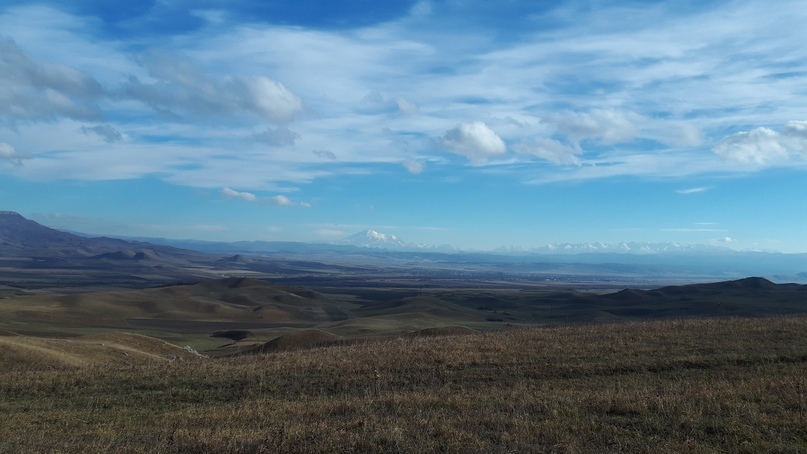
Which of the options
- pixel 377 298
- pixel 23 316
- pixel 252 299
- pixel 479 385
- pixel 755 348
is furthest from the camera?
pixel 377 298

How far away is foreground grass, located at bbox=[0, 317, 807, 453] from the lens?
8.57m

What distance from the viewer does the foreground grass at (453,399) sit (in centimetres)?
857

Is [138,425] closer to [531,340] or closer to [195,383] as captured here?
[195,383]

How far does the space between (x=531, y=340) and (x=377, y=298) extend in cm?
11682

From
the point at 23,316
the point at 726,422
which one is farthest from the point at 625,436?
the point at 23,316

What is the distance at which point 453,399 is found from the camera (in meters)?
12.2

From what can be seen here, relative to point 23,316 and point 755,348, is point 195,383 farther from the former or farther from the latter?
point 23,316

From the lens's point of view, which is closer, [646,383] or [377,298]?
[646,383]

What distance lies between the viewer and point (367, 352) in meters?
20.5

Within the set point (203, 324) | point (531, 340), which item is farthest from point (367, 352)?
point (203, 324)

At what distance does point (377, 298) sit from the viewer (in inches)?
5423

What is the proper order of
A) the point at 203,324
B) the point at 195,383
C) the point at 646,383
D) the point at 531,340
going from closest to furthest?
1. the point at 646,383
2. the point at 195,383
3. the point at 531,340
4. the point at 203,324

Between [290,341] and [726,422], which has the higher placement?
[726,422]

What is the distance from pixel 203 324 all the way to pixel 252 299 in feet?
114
